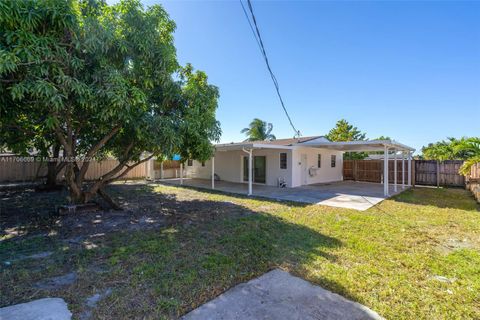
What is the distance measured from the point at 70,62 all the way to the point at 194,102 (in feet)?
10.1

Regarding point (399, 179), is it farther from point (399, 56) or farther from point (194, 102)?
point (194, 102)

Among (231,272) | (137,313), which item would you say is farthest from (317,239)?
(137,313)

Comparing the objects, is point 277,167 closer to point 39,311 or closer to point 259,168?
point 259,168

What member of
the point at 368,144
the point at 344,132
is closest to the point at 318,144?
the point at 368,144

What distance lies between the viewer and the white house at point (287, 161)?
1227 cm

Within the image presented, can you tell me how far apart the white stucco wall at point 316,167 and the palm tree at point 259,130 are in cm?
970

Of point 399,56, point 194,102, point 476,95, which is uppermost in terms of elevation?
point 399,56

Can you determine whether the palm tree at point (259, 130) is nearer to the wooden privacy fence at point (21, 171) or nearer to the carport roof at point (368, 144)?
the carport roof at point (368, 144)

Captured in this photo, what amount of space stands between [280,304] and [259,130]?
917 inches

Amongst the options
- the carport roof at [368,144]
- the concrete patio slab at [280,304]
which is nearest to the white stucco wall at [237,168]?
the carport roof at [368,144]

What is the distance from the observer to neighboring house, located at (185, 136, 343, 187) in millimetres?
12727

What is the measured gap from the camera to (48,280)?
3082mm

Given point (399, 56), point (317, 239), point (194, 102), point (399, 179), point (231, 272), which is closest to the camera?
point (231, 272)

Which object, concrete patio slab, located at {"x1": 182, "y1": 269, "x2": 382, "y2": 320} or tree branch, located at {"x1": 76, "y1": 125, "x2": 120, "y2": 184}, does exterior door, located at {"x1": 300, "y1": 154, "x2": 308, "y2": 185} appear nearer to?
tree branch, located at {"x1": 76, "y1": 125, "x2": 120, "y2": 184}
